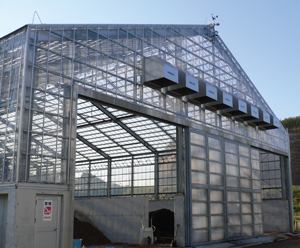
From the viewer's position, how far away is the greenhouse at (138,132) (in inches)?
634

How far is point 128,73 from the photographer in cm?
2156

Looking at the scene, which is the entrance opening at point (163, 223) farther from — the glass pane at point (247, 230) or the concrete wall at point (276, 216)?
the concrete wall at point (276, 216)

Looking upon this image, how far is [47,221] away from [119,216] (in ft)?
48.5

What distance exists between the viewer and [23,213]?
50.1 feet

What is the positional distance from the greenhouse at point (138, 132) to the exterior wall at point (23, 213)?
1.7 inches

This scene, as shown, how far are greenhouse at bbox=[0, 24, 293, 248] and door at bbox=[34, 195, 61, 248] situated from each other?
4cm

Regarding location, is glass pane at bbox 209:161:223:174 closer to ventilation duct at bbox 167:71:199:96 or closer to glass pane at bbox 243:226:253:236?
glass pane at bbox 243:226:253:236

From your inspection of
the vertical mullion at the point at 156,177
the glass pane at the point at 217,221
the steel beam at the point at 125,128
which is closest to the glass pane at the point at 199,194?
the glass pane at the point at 217,221

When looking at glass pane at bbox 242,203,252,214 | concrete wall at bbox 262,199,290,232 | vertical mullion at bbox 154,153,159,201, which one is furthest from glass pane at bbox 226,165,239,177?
vertical mullion at bbox 154,153,159,201

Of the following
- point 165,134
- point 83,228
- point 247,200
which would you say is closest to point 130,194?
point 165,134

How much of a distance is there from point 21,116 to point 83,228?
58.4 ft

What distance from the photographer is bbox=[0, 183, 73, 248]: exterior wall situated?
14.9 metres

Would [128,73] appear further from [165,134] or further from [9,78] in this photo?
[165,134]

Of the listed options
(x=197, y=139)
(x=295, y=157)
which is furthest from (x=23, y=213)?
(x=295, y=157)
